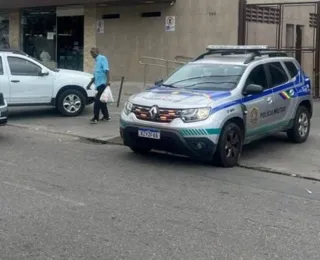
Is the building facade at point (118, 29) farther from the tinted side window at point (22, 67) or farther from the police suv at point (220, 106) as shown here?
the police suv at point (220, 106)

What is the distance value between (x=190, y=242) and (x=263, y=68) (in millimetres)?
5441

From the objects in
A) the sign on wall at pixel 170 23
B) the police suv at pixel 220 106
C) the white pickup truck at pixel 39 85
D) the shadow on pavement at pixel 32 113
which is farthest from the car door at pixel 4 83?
the sign on wall at pixel 170 23

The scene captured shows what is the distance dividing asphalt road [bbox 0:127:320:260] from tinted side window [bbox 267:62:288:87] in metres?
2.13

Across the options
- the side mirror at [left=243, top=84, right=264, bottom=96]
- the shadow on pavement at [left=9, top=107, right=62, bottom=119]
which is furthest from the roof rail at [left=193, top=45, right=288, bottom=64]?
the shadow on pavement at [left=9, top=107, right=62, bottom=119]

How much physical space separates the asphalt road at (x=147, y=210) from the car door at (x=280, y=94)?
165 cm

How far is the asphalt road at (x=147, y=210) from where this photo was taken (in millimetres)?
5066

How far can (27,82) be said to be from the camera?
13.6 m

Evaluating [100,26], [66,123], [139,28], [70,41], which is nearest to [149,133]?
[66,123]

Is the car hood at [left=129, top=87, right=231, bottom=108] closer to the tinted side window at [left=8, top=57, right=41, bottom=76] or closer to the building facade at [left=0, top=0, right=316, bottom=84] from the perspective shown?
the tinted side window at [left=8, top=57, right=41, bottom=76]

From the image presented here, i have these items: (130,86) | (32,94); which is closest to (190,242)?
(32,94)

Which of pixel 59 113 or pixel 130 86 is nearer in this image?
pixel 59 113

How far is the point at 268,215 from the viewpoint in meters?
6.34

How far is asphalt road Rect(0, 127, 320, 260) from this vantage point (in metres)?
5.07

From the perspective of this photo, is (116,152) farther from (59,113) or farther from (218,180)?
(59,113)
